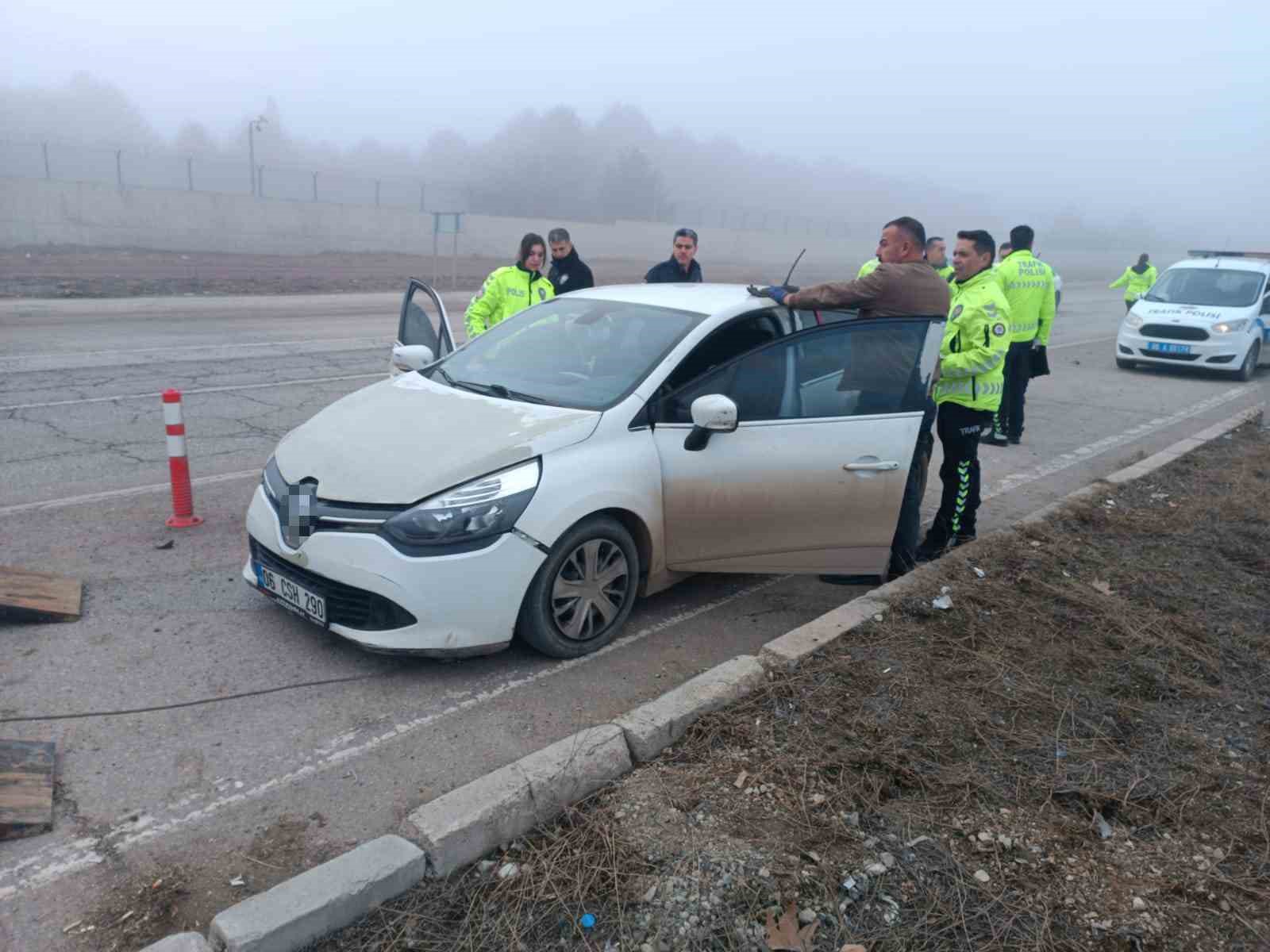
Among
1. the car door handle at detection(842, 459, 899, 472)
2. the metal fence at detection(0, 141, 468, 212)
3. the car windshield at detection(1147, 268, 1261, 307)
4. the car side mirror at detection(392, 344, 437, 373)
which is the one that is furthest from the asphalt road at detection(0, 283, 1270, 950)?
the metal fence at detection(0, 141, 468, 212)

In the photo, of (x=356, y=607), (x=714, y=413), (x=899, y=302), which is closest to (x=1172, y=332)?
(x=899, y=302)

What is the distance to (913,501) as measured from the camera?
5488 mm

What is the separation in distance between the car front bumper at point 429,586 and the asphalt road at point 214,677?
0.11m

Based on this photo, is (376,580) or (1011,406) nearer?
(376,580)

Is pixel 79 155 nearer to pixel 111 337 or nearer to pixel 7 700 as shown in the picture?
pixel 111 337

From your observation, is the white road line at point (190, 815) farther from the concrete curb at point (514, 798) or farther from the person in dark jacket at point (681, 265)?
the person in dark jacket at point (681, 265)

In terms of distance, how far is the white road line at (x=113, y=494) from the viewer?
20.5 ft

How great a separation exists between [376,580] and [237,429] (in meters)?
5.33

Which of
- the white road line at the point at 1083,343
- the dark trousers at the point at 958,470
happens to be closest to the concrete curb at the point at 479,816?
the dark trousers at the point at 958,470

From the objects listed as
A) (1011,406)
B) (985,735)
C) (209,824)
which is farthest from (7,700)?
(1011,406)

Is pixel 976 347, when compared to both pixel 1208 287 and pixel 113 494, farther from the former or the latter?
pixel 1208 287

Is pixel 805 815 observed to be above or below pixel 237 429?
above

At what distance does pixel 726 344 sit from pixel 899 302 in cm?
110

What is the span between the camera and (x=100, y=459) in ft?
24.4
